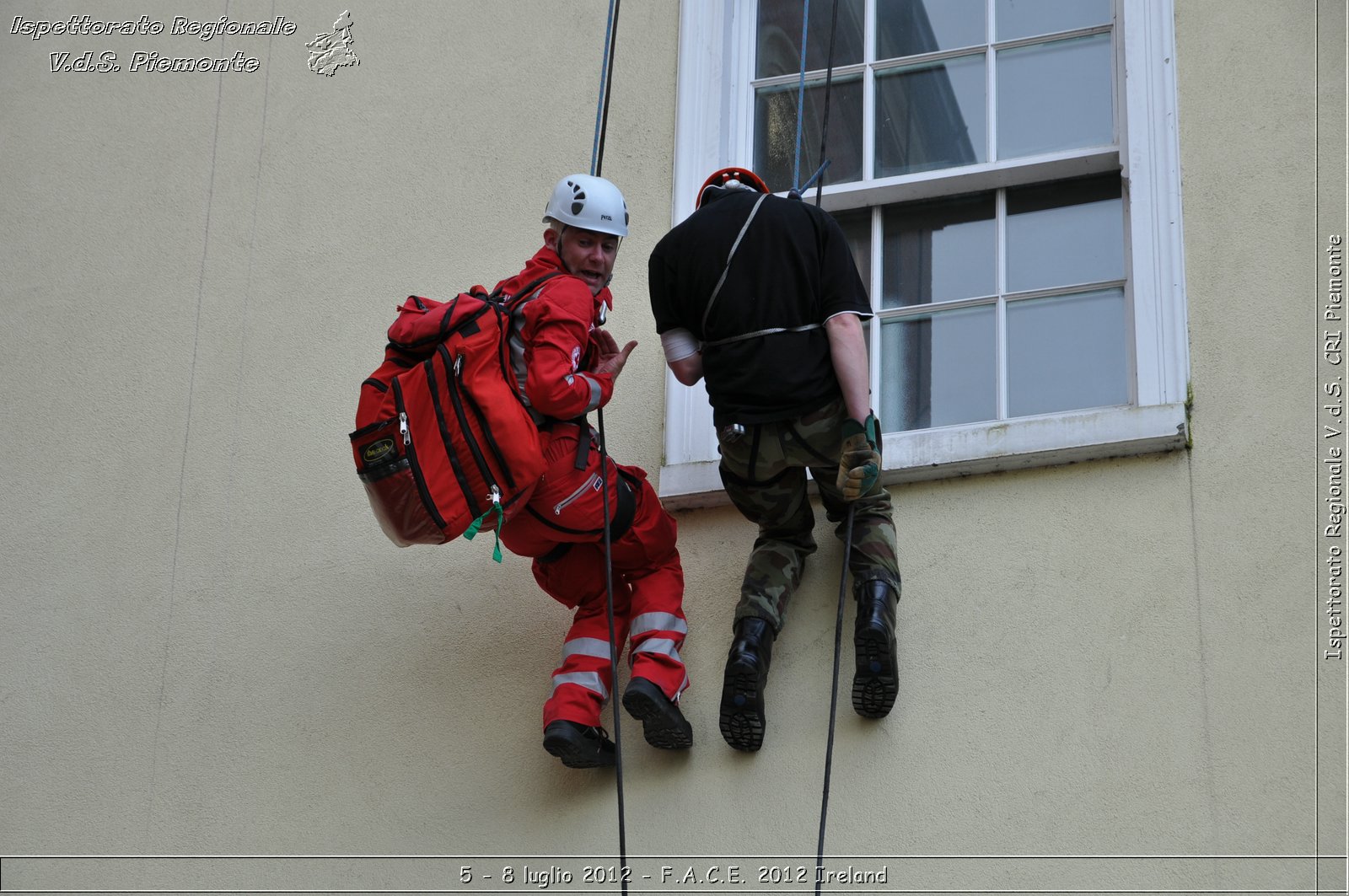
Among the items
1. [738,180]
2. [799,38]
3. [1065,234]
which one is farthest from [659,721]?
[799,38]

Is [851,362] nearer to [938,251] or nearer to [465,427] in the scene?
[938,251]

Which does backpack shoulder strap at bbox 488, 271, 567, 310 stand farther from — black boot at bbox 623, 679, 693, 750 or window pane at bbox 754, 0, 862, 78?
window pane at bbox 754, 0, 862, 78

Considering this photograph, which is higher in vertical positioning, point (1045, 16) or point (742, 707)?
point (1045, 16)

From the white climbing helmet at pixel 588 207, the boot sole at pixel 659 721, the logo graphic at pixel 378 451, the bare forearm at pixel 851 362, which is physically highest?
the white climbing helmet at pixel 588 207

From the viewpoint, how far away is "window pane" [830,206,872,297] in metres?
5.89

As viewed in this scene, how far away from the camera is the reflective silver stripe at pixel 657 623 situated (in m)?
5.25

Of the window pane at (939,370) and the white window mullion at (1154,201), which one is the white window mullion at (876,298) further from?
the white window mullion at (1154,201)

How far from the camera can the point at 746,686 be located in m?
5.02

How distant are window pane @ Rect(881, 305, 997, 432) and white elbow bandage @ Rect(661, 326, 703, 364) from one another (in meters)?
0.75

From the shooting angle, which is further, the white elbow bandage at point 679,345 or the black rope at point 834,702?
the white elbow bandage at point 679,345

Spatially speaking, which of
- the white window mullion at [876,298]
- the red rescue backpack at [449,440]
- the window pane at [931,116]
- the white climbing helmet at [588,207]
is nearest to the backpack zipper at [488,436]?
the red rescue backpack at [449,440]

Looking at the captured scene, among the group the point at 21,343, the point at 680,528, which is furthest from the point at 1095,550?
the point at 21,343

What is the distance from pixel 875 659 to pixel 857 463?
1.85ft

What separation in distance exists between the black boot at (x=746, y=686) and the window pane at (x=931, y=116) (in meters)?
1.81
